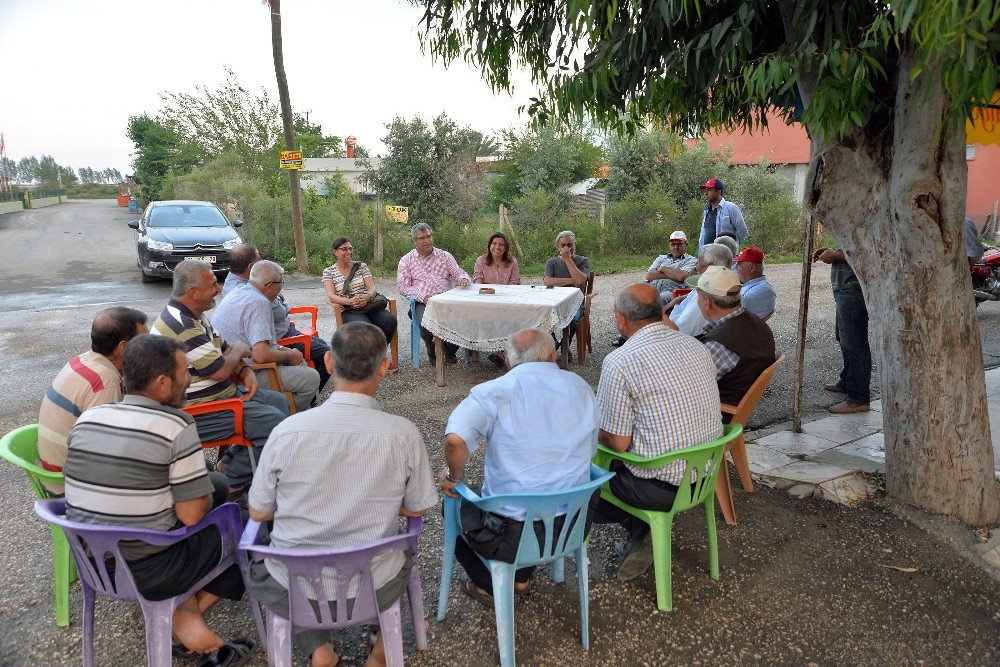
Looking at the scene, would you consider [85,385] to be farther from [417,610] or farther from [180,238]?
[180,238]

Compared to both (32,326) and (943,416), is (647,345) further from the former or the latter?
(32,326)

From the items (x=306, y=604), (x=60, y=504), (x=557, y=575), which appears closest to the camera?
(x=306, y=604)

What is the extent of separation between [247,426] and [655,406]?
2225 millimetres

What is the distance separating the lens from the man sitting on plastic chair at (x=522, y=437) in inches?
94.8

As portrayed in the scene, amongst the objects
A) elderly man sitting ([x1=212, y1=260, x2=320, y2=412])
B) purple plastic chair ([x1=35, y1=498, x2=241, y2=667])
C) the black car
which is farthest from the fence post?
purple plastic chair ([x1=35, y1=498, x2=241, y2=667])

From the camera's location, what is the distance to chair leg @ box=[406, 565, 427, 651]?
251cm

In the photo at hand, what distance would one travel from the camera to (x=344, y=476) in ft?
6.91

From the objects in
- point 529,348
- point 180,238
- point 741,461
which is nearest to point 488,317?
point 741,461

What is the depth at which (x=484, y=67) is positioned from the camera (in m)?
3.79

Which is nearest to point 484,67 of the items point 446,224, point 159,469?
point 159,469

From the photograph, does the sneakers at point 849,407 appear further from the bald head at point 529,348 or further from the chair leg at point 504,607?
the chair leg at point 504,607

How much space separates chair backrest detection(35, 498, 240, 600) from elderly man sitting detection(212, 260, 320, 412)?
195 centimetres

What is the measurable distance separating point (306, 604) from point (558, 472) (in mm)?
965

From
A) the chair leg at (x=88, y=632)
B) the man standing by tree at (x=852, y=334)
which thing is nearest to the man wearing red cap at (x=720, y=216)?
the man standing by tree at (x=852, y=334)
